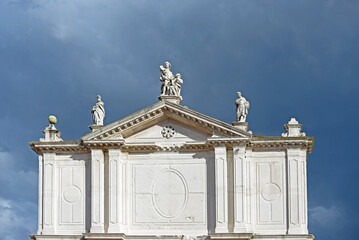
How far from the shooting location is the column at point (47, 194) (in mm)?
59938

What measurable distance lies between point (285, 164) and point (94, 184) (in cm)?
918

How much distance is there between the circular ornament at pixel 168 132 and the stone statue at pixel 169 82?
66.3 inches

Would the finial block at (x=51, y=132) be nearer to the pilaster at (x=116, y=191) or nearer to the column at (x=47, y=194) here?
the column at (x=47, y=194)

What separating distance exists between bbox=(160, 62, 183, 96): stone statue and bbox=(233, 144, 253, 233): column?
167 inches

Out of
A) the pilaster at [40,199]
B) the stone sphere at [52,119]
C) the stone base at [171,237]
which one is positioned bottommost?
the stone base at [171,237]

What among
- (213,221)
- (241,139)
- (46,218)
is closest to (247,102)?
(241,139)

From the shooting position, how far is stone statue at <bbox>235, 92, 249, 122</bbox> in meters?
59.9

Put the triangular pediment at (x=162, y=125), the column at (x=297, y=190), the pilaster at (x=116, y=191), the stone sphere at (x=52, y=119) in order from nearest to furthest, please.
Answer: the column at (x=297, y=190) < the pilaster at (x=116, y=191) < the triangular pediment at (x=162, y=125) < the stone sphere at (x=52, y=119)

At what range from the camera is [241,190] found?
58.9 m

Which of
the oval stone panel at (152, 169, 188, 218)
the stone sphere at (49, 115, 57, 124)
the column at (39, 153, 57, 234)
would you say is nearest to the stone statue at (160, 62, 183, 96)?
the oval stone panel at (152, 169, 188, 218)

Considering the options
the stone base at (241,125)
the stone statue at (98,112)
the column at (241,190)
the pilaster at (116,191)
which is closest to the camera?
the column at (241,190)

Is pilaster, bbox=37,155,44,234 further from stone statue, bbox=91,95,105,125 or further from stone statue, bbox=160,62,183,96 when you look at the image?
stone statue, bbox=160,62,183,96

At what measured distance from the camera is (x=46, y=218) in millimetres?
60062

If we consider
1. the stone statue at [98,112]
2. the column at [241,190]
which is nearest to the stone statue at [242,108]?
the column at [241,190]
